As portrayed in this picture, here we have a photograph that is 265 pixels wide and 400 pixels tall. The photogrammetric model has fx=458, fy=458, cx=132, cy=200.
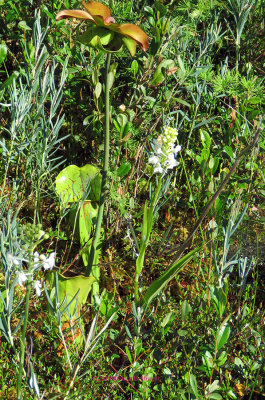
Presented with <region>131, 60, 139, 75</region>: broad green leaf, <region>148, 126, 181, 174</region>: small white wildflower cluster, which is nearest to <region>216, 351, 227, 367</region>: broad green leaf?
<region>148, 126, 181, 174</region>: small white wildflower cluster

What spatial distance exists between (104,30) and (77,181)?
74cm

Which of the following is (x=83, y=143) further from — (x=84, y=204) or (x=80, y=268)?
(x=80, y=268)

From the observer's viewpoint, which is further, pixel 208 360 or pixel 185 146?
pixel 185 146

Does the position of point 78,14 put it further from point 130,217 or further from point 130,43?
point 130,217

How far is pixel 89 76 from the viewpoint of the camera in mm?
Result: 2104

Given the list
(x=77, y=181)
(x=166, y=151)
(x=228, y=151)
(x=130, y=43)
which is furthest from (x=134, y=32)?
(x=228, y=151)

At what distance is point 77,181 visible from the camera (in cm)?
194

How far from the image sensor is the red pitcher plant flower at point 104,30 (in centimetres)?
130

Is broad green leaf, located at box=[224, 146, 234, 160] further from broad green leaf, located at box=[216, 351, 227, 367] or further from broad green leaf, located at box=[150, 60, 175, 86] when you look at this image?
broad green leaf, located at box=[216, 351, 227, 367]

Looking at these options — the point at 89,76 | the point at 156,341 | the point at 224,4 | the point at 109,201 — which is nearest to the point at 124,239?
Result: the point at 109,201

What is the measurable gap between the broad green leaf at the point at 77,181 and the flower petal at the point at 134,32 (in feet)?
2.35

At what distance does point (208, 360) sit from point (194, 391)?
115mm

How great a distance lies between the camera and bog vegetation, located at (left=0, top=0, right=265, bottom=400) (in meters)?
1.42

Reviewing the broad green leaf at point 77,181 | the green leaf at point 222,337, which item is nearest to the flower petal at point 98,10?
the broad green leaf at point 77,181
